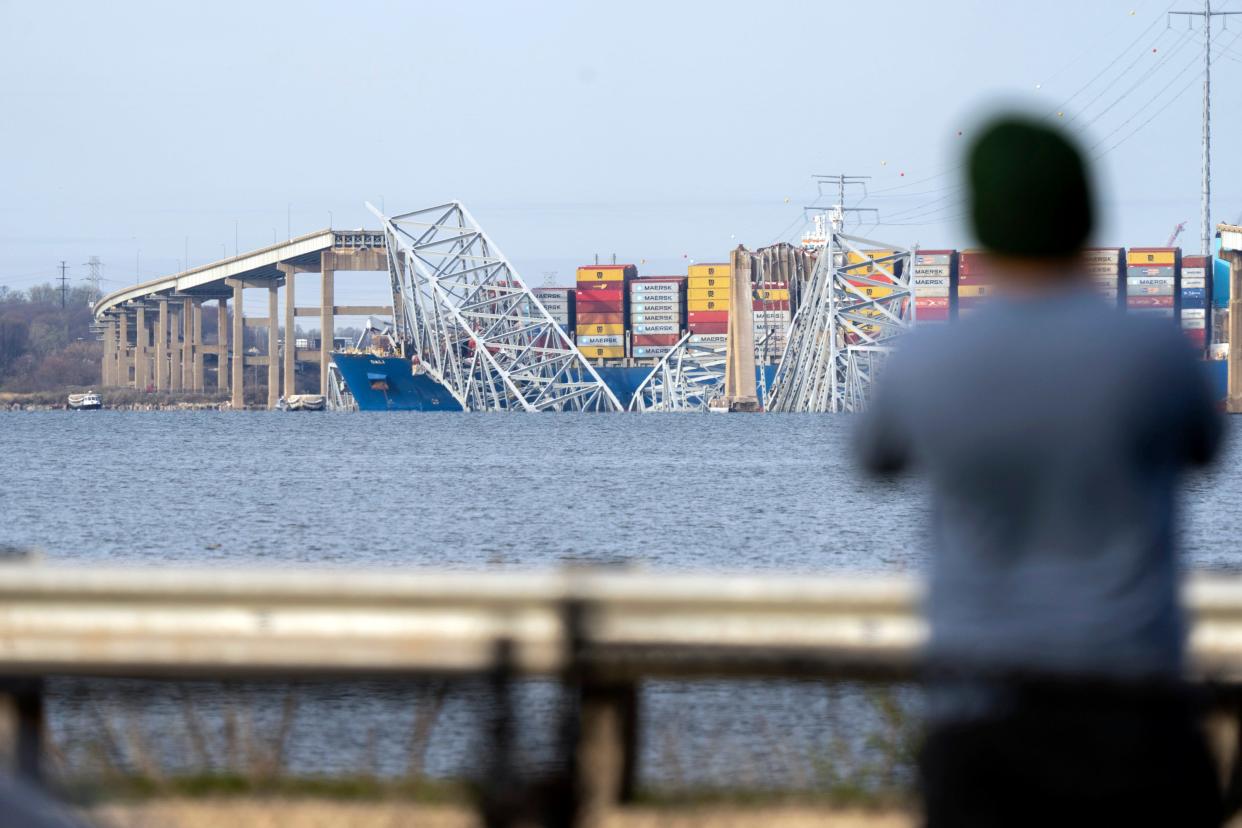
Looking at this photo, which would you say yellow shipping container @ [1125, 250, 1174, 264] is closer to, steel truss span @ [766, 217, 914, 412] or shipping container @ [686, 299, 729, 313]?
steel truss span @ [766, 217, 914, 412]

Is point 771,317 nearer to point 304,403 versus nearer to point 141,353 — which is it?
point 304,403

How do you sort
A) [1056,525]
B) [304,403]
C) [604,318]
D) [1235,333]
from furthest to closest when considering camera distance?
[604,318] < [304,403] < [1235,333] < [1056,525]

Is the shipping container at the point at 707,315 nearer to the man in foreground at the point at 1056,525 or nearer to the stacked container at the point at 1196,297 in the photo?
the stacked container at the point at 1196,297

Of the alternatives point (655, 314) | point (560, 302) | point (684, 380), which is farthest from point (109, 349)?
point (684, 380)

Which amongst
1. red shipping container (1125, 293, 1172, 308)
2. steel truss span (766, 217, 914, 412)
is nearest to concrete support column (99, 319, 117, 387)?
steel truss span (766, 217, 914, 412)

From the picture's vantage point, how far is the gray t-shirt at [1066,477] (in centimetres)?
220

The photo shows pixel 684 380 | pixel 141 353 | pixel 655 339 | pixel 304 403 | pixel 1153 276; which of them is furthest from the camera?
pixel 141 353

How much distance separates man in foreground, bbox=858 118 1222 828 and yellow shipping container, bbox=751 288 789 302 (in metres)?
113

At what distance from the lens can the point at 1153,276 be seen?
109 metres

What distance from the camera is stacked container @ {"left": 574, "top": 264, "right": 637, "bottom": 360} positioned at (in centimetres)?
12912

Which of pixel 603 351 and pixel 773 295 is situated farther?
pixel 603 351

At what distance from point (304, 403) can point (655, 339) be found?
2863 centimetres

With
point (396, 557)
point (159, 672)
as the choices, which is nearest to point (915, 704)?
point (159, 672)

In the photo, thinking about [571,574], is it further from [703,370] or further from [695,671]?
[703,370]
